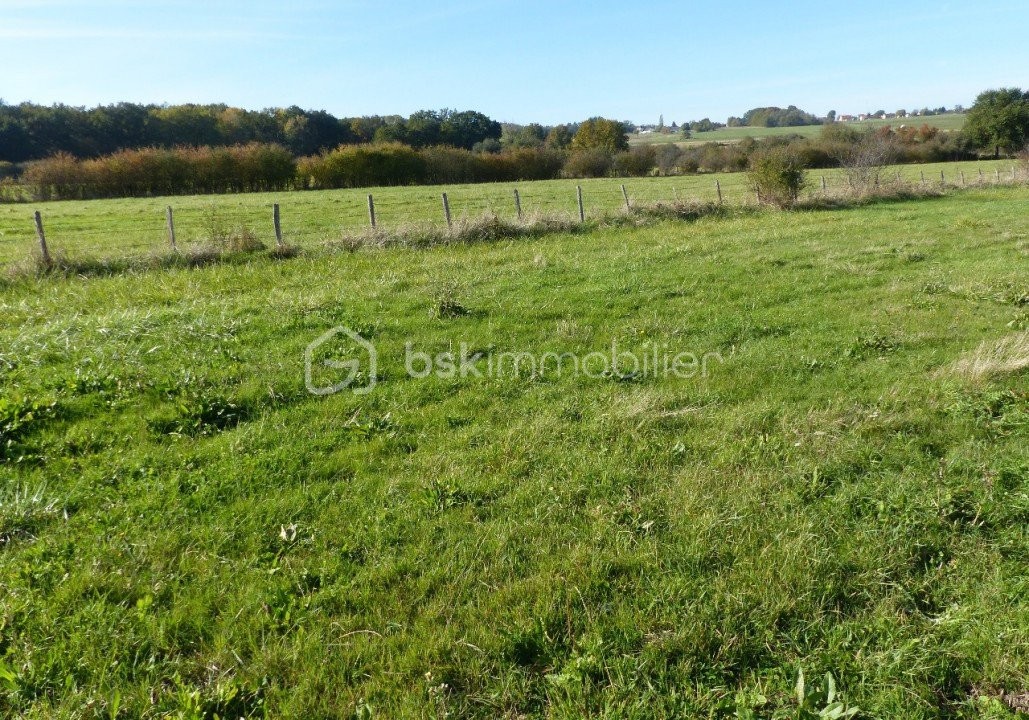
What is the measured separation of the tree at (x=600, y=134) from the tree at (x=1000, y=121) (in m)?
41.2

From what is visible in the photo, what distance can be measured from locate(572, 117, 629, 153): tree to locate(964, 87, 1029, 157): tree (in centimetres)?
4120

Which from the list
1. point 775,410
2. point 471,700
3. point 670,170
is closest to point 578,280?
point 775,410

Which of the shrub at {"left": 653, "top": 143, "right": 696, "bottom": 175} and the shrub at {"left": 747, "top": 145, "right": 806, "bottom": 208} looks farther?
the shrub at {"left": 653, "top": 143, "right": 696, "bottom": 175}

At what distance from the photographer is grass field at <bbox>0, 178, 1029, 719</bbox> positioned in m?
2.98

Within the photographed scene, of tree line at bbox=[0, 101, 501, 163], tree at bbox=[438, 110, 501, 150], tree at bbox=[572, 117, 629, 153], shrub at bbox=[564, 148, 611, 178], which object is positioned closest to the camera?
shrub at bbox=[564, 148, 611, 178]

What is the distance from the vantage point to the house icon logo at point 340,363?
668cm

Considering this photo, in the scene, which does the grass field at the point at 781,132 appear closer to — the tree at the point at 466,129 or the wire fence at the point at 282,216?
the tree at the point at 466,129

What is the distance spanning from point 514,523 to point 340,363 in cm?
383

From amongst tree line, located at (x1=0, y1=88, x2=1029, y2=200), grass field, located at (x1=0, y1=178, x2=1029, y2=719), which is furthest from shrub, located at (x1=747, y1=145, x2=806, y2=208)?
grass field, located at (x1=0, y1=178, x2=1029, y2=719)

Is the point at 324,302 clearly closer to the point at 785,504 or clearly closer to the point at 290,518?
the point at 290,518

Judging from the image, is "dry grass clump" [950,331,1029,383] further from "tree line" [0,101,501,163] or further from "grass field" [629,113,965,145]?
"grass field" [629,113,965,145]

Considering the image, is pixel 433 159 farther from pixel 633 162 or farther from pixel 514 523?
pixel 514 523

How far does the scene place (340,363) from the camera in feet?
23.8

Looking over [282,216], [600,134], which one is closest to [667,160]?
[600,134]
